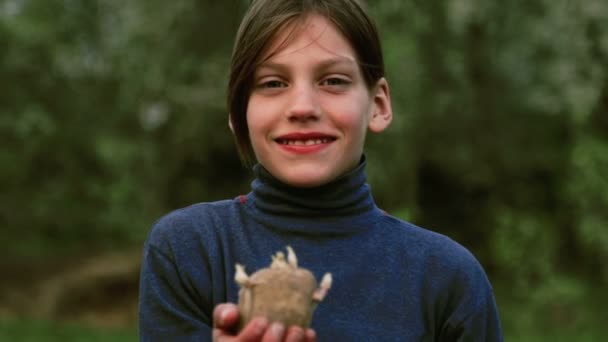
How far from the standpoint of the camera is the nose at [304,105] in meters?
1.96

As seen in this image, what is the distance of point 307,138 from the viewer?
6.61ft

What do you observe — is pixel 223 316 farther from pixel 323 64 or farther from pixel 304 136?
pixel 323 64

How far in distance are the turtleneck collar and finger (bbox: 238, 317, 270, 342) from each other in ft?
1.63

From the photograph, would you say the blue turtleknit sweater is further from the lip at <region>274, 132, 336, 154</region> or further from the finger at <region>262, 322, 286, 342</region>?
the finger at <region>262, 322, 286, 342</region>

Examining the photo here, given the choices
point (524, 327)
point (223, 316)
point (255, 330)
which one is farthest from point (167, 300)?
point (524, 327)

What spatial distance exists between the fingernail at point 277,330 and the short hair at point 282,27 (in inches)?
29.2

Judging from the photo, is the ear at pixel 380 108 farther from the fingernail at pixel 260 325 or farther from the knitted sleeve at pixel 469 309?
the fingernail at pixel 260 325

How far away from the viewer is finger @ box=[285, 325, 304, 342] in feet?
5.05

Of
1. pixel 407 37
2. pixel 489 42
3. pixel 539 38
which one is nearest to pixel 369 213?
pixel 407 37

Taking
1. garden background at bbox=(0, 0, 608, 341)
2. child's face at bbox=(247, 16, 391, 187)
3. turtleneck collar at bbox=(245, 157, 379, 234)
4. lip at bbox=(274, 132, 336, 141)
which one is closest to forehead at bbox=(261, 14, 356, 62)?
child's face at bbox=(247, 16, 391, 187)

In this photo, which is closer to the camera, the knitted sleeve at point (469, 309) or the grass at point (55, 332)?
the knitted sleeve at point (469, 309)

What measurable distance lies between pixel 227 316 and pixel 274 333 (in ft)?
0.42

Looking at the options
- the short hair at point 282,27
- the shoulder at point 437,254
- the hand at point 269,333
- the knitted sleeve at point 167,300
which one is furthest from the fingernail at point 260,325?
the short hair at point 282,27

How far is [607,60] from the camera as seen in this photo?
7.74 metres
